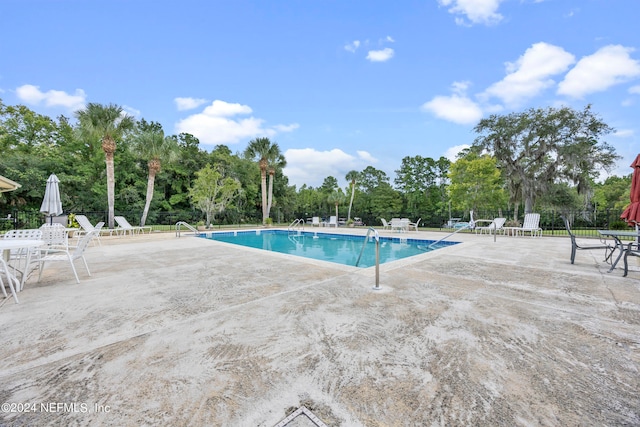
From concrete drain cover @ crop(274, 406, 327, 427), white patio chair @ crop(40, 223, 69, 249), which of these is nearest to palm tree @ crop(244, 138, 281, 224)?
white patio chair @ crop(40, 223, 69, 249)

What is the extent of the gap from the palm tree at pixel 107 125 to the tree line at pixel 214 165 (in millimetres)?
45

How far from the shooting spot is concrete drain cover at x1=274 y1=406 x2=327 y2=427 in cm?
114

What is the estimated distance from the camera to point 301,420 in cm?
117

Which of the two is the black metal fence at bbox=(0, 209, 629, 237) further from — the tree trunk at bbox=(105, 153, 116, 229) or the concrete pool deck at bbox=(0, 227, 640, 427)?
the concrete pool deck at bbox=(0, 227, 640, 427)

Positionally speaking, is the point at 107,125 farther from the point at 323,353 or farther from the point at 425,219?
the point at 425,219

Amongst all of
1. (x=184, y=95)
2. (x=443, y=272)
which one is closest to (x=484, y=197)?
(x=443, y=272)

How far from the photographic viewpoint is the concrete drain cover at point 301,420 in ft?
3.76

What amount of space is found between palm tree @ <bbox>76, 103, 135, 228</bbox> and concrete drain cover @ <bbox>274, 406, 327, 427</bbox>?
50.2ft

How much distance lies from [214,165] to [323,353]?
20.4 metres

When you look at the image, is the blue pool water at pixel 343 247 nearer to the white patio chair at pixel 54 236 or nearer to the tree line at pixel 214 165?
the white patio chair at pixel 54 236

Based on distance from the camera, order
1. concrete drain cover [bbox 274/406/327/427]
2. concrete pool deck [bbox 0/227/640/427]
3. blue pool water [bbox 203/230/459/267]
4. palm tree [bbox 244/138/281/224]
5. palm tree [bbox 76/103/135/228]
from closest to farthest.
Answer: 1. concrete drain cover [bbox 274/406/327/427]
2. concrete pool deck [bbox 0/227/640/427]
3. blue pool water [bbox 203/230/459/267]
4. palm tree [bbox 76/103/135/228]
5. palm tree [bbox 244/138/281/224]

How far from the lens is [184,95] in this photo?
17203 millimetres

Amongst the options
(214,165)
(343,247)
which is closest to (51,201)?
(343,247)

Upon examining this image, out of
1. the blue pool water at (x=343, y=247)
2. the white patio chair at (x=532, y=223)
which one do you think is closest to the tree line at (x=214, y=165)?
the white patio chair at (x=532, y=223)
